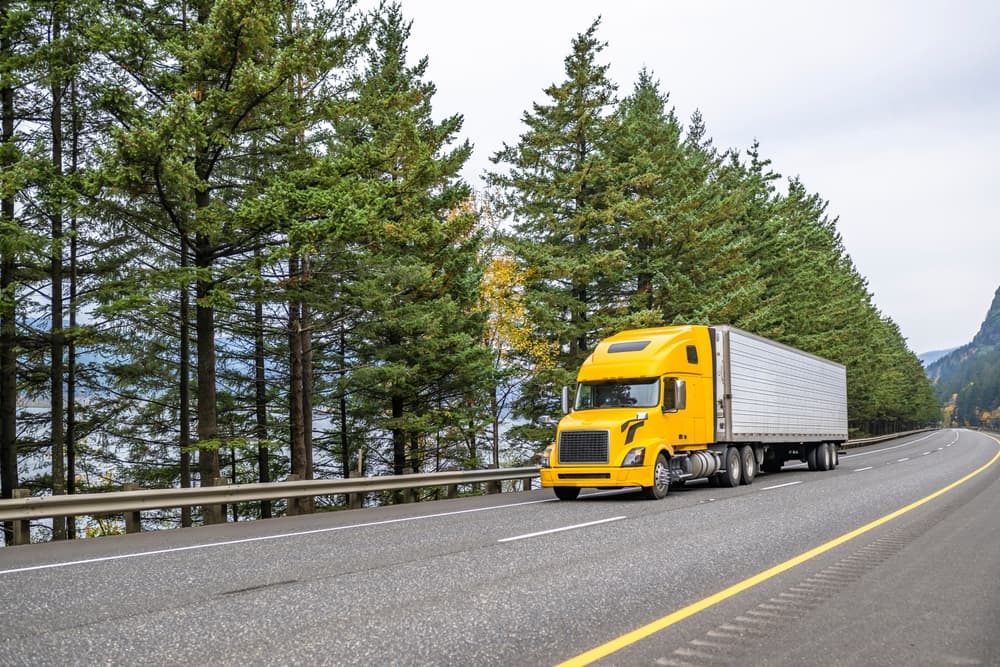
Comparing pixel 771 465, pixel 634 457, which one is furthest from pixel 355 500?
pixel 771 465

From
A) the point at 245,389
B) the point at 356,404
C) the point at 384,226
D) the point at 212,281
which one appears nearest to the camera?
the point at 212,281

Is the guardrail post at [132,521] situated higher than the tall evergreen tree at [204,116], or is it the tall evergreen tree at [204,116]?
the tall evergreen tree at [204,116]

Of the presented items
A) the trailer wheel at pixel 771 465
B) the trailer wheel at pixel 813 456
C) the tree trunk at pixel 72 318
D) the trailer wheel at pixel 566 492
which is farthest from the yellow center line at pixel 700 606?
the trailer wheel at pixel 813 456

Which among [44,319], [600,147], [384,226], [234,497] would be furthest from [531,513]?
[600,147]

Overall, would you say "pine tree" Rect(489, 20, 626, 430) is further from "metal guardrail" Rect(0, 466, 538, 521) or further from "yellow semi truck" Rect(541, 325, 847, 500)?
"metal guardrail" Rect(0, 466, 538, 521)

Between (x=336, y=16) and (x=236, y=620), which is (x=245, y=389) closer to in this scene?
(x=336, y=16)

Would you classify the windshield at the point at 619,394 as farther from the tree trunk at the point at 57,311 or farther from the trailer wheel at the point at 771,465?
the tree trunk at the point at 57,311

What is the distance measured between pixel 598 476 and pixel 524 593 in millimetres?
9522

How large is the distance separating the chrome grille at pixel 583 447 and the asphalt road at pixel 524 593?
3.80 m

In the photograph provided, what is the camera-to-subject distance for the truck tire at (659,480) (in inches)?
637

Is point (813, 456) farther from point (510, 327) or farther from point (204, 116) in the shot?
point (204, 116)

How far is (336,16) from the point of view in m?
19.2

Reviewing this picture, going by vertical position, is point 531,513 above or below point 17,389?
below

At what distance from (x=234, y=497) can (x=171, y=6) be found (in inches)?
439
